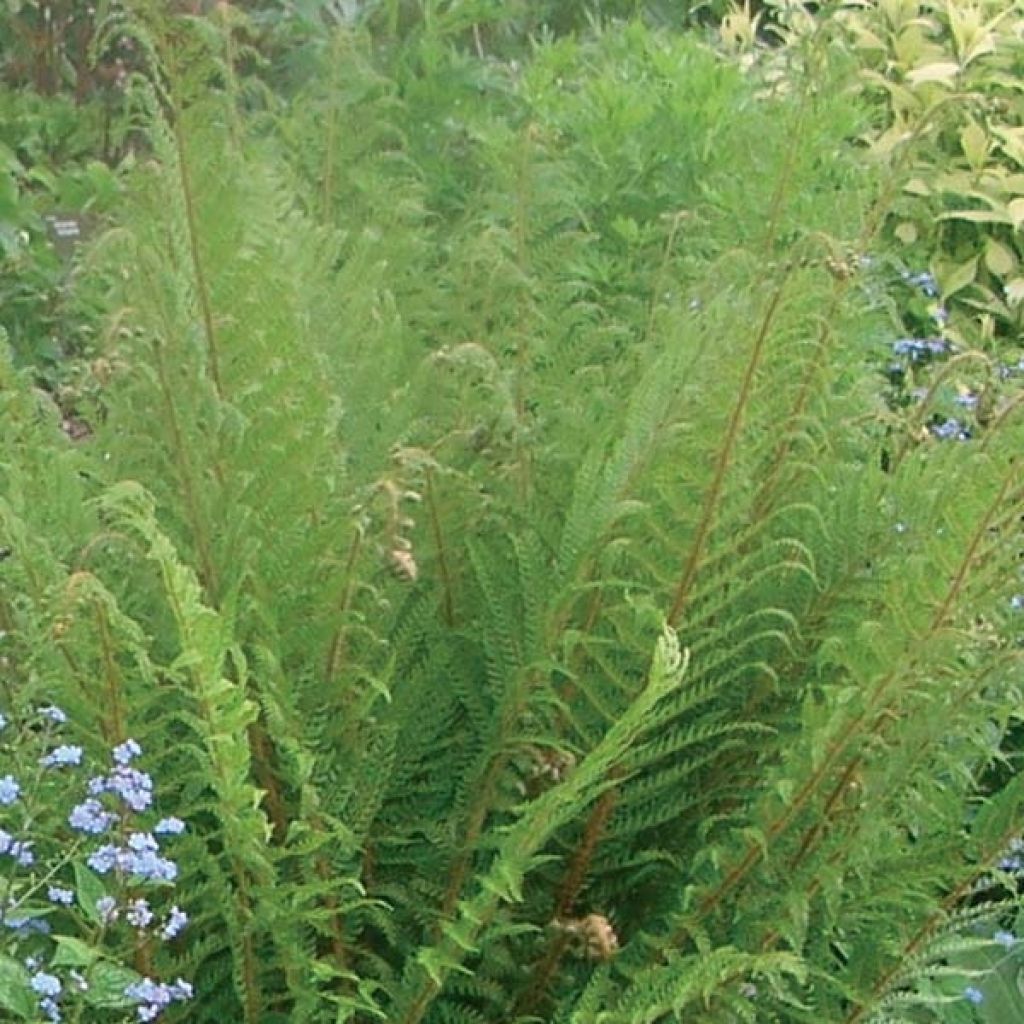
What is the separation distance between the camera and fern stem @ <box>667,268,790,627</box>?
4.76 ft

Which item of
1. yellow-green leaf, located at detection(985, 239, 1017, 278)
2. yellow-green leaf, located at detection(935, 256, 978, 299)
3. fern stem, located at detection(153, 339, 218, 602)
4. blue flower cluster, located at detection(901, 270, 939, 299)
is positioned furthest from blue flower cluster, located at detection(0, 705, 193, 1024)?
yellow-green leaf, located at detection(985, 239, 1017, 278)

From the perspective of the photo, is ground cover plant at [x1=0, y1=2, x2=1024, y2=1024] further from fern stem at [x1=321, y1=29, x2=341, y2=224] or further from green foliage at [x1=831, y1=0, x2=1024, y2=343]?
green foliage at [x1=831, y1=0, x2=1024, y2=343]

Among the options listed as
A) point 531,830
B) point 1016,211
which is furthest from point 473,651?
point 1016,211

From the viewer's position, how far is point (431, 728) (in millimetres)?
1597

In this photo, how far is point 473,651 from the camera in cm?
165

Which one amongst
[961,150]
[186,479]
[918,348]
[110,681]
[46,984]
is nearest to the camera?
[46,984]

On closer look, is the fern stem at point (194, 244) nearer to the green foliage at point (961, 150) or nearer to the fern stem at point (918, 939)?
the fern stem at point (918, 939)

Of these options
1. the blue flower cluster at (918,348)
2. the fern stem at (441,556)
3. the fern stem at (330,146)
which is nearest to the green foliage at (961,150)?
the blue flower cluster at (918,348)

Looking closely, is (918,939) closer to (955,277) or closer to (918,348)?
(918,348)

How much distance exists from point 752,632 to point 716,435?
0.76ft

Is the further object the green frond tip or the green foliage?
the green foliage

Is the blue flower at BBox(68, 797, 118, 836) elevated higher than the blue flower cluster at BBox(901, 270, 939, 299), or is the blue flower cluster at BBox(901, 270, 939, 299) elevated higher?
the blue flower at BBox(68, 797, 118, 836)

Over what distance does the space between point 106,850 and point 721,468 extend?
58 centimetres

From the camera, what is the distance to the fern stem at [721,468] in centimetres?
145
